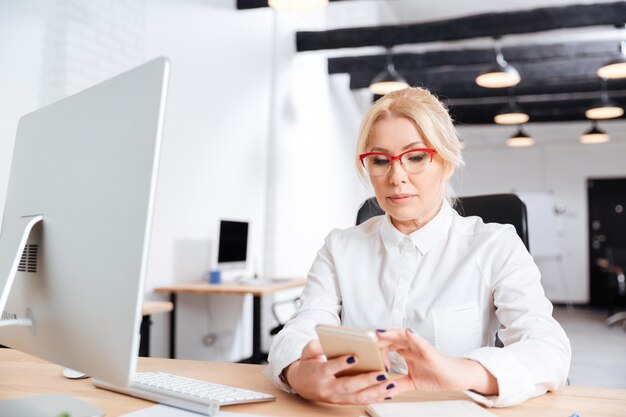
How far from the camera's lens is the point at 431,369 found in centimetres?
100

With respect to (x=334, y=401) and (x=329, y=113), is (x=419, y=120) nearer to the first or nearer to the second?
(x=334, y=401)

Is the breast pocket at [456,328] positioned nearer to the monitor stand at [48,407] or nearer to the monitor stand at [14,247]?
the monitor stand at [48,407]

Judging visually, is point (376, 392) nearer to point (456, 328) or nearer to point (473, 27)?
point (456, 328)

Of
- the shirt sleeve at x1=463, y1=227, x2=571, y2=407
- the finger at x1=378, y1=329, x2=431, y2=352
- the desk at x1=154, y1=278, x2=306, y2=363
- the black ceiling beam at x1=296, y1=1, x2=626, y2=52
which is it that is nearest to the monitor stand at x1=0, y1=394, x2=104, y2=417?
the finger at x1=378, y1=329, x2=431, y2=352

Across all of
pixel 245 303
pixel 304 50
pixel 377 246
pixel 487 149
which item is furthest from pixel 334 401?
pixel 487 149

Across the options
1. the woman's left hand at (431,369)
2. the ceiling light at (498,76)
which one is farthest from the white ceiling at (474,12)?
the woman's left hand at (431,369)

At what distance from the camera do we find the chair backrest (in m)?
1.72

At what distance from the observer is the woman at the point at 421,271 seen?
1249 mm

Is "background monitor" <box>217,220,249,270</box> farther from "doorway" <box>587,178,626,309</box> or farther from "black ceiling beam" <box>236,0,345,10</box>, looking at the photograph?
"doorway" <box>587,178,626,309</box>

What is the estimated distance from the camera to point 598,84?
8.40 meters

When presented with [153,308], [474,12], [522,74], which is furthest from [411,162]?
[474,12]

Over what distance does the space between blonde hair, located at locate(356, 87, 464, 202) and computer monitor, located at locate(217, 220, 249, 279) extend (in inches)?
128

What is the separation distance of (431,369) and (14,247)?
71 cm

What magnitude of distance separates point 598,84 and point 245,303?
5970mm
